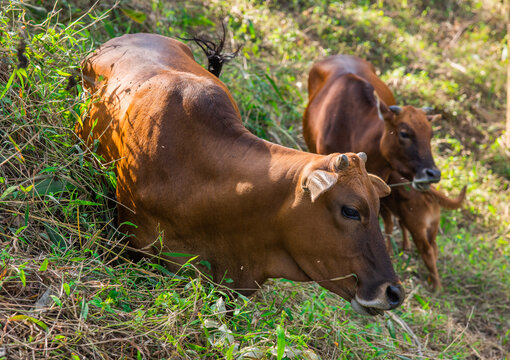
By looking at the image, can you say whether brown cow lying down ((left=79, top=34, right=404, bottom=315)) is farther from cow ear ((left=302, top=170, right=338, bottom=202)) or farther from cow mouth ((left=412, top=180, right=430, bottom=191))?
cow mouth ((left=412, top=180, right=430, bottom=191))

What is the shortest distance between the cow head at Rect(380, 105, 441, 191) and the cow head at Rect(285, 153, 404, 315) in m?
2.76

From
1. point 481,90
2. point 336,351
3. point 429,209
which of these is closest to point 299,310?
point 336,351

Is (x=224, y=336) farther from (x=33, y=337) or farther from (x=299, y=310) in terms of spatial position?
(x=299, y=310)

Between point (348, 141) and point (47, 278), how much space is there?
3888 millimetres

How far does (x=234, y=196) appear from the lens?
3332mm

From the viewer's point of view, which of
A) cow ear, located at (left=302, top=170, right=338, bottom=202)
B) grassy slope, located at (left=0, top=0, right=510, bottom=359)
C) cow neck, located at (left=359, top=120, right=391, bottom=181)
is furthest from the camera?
cow neck, located at (left=359, top=120, right=391, bottom=181)

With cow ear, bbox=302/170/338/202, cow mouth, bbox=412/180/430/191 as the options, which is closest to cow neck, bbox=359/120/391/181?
cow mouth, bbox=412/180/430/191

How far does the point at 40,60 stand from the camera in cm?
409

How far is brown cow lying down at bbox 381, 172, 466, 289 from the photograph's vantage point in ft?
20.3

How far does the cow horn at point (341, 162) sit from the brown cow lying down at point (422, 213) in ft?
10.6

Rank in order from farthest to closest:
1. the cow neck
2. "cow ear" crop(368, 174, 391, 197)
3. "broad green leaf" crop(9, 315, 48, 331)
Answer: the cow neck → "cow ear" crop(368, 174, 391, 197) → "broad green leaf" crop(9, 315, 48, 331)

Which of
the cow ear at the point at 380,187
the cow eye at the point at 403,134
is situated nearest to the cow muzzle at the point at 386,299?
the cow ear at the point at 380,187

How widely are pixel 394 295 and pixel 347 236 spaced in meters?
0.39

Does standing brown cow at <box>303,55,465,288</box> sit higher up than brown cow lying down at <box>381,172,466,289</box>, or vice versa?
standing brown cow at <box>303,55,465,288</box>
